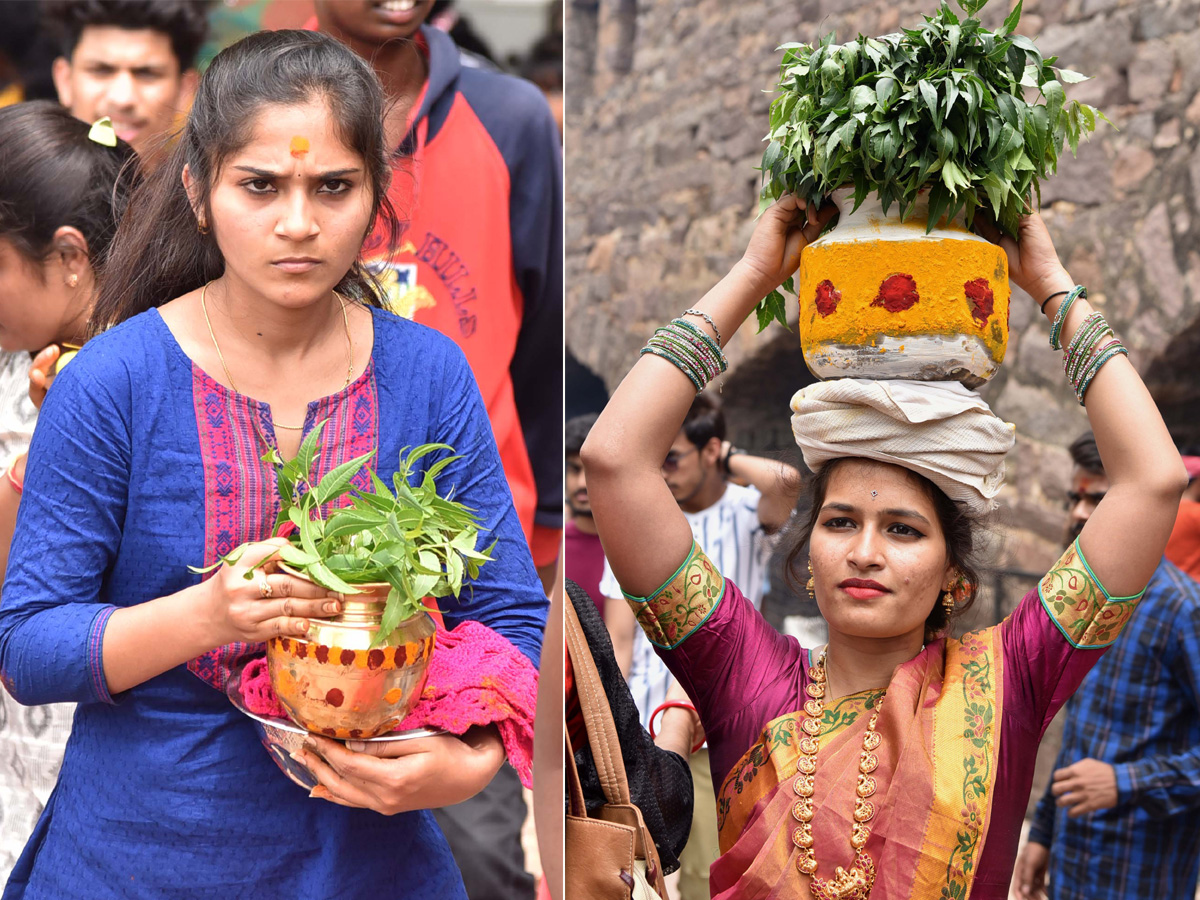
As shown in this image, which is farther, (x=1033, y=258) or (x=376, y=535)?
(x=1033, y=258)

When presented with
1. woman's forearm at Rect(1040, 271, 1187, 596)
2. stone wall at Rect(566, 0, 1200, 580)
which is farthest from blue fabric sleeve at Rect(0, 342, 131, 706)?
stone wall at Rect(566, 0, 1200, 580)

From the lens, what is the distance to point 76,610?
139 centimetres

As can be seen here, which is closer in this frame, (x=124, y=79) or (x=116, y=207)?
(x=116, y=207)

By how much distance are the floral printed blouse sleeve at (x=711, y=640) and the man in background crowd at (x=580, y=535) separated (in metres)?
2.40

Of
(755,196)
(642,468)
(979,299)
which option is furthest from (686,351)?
(755,196)

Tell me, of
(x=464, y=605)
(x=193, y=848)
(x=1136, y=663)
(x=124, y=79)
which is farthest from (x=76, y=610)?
(x=1136, y=663)

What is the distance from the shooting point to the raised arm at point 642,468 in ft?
6.66

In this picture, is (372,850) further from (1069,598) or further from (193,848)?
(1069,598)

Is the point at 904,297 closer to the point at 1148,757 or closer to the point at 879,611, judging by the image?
the point at 879,611

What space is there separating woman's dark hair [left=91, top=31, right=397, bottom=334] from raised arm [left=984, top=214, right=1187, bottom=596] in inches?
48.2

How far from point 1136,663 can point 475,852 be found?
257 centimetres

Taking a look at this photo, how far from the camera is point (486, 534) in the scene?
5.38 feet

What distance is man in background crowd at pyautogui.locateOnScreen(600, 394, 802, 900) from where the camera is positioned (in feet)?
12.6

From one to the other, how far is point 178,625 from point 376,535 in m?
0.25
